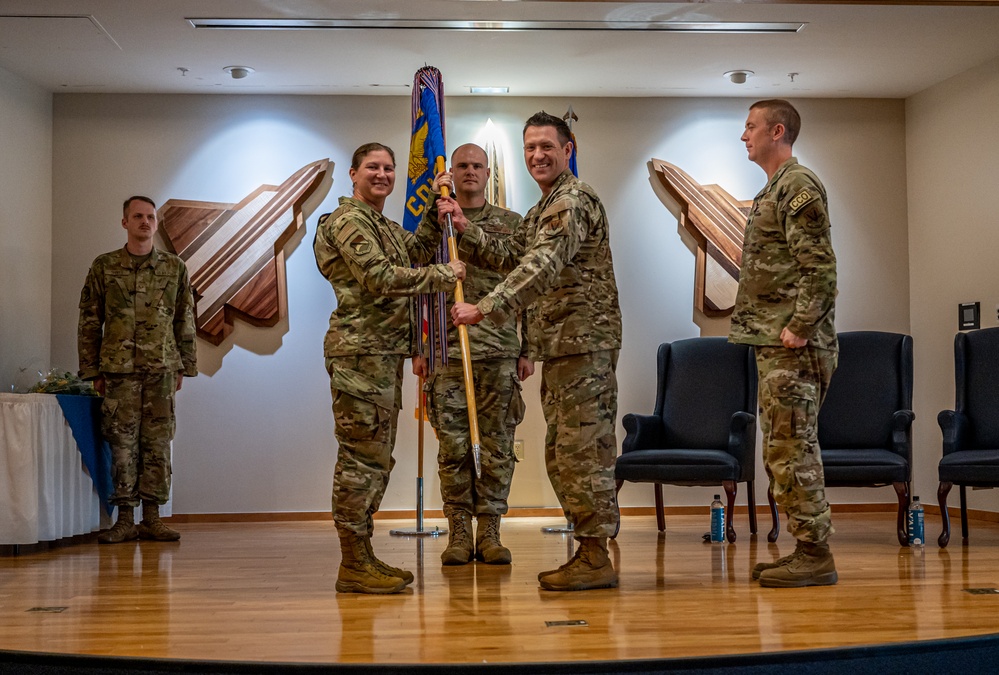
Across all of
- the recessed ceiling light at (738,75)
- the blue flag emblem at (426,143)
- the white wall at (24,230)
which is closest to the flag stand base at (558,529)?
the blue flag emblem at (426,143)

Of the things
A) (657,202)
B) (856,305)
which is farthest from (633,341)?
(856,305)

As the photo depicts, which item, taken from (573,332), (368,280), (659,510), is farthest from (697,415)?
(368,280)

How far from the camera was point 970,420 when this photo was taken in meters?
5.69

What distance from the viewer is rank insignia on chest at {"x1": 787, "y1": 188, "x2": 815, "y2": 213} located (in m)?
3.71

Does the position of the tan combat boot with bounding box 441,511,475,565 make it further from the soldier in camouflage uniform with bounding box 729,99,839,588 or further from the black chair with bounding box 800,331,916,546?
the black chair with bounding box 800,331,916,546

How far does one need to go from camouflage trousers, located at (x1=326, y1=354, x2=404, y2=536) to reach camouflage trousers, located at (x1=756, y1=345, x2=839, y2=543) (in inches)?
55.4

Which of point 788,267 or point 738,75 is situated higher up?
point 738,75

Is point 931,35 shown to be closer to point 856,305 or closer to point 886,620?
point 856,305

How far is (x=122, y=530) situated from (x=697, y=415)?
11.2ft

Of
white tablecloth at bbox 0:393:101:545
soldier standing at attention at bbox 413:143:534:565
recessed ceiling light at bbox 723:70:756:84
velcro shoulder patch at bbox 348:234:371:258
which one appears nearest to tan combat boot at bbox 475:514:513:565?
soldier standing at attention at bbox 413:143:534:565

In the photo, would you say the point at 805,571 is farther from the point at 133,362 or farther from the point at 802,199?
the point at 133,362

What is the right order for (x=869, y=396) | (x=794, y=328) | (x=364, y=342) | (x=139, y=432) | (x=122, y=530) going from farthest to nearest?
1. (x=869, y=396)
2. (x=139, y=432)
3. (x=122, y=530)
4. (x=364, y=342)
5. (x=794, y=328)

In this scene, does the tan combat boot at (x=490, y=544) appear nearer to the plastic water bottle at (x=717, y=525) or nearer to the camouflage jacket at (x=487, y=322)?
the camouflage jacket at (x=487, y=322)

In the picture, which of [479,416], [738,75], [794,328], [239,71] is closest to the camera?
[794,328]
